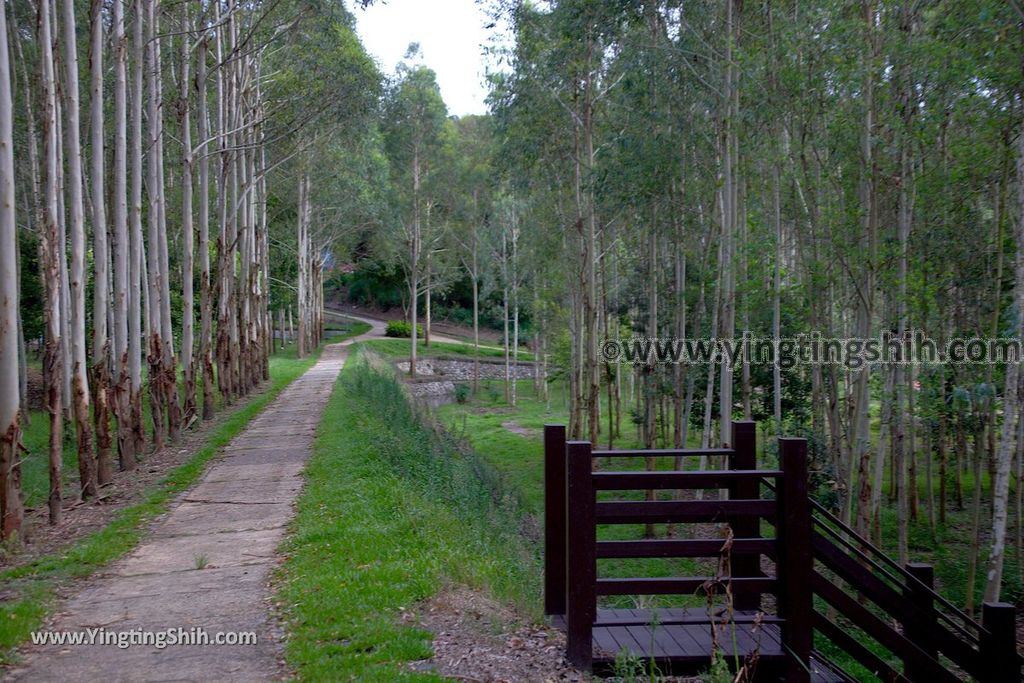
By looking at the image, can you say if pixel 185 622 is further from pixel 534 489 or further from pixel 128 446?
pixel 534 489

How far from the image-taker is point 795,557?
5008 millimetres

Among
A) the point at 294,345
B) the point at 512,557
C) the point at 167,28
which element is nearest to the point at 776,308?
the point at 512,557

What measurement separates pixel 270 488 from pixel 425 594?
5577mm

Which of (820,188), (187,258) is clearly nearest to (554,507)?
(820,188)

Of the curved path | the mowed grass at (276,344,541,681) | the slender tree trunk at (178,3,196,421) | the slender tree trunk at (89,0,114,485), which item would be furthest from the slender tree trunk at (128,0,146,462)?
the mowed grass at (276,344,541,681)

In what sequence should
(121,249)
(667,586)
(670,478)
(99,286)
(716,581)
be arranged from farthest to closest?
(121,249)
(99,286)
(667,586)
(670,478)
(716,581)

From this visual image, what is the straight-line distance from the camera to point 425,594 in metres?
6.62

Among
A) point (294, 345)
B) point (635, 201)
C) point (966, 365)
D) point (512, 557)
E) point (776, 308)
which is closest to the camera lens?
point (512, 557)

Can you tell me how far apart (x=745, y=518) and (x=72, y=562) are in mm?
6055

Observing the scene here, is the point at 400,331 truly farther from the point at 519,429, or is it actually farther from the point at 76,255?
the point at 76,255

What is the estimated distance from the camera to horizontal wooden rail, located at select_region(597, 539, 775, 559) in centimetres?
499

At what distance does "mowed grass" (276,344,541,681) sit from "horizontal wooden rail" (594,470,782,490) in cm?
153

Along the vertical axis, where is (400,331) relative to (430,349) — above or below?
above

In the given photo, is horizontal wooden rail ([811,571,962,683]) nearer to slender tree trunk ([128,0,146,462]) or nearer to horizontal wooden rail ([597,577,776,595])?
horizontal wooden rail ([597,577,776,595])
